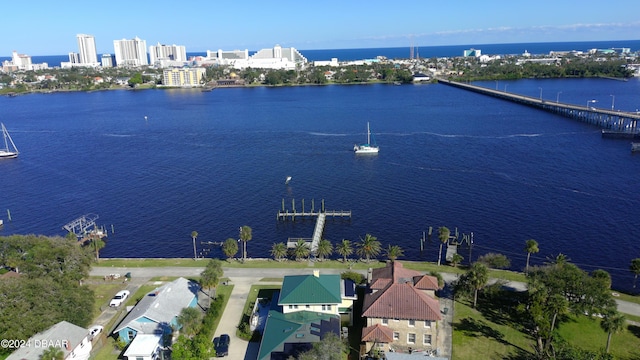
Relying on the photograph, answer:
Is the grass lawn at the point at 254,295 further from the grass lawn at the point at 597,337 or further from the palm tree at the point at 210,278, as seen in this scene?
the grass lawn at the point at 597,337

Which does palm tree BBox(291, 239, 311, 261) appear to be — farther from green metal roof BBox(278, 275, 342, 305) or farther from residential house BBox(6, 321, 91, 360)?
residential house BBox(6, 321, 91, 360)

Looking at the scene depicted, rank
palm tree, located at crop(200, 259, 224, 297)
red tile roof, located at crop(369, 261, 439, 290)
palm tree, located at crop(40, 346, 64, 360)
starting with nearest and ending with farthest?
palm tree, located at crop(40, 346, 64, 360) → red tile roof, located at crop(369, 261, 439, 290) → palm tree, located at crop(200, 259, 224, 297)

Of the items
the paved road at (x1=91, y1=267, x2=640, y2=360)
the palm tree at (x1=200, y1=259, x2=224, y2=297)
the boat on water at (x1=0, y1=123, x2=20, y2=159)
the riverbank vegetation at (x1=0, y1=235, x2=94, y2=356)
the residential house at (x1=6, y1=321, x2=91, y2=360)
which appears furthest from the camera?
the boat on water at (x1=0, y1=123, x2=20, y2=159)

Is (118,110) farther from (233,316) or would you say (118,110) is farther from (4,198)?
(233,316)

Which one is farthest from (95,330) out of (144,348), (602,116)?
(602,116)

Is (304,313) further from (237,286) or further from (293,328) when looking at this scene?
(237,286)

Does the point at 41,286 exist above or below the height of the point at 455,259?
above

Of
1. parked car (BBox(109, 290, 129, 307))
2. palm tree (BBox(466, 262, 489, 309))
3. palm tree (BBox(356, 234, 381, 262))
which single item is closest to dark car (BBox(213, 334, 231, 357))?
parked car (BBox(109, 290, 129, 307))

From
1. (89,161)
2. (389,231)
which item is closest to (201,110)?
(89,161)
